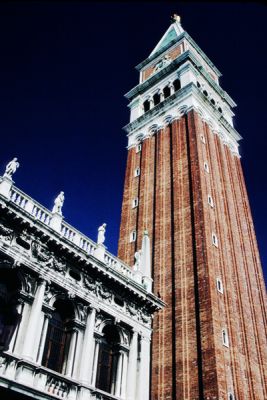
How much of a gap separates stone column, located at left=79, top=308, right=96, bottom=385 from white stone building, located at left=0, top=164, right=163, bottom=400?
35 mm

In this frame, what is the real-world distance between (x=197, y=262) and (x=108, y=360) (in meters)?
10.3

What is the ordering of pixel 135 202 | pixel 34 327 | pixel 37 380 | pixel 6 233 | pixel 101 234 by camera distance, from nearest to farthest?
1. pixel 37 380
2. pixel 34 327
3. pixel 6 233
4. pixel 101 234
5. pixel 135 202

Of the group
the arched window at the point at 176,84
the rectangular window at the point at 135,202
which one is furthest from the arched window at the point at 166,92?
the rectangular window at the point at 135,202

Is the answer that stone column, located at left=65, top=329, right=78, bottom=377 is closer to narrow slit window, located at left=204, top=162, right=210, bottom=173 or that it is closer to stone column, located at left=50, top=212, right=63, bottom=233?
stone column, located at left=50, top=212, right=63, bottom=233

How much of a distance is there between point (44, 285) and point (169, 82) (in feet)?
99.2

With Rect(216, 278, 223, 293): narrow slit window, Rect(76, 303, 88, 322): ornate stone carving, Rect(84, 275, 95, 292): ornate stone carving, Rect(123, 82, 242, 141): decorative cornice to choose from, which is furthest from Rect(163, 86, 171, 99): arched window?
Rect(76, 303, 88, 322): ornate stone carving

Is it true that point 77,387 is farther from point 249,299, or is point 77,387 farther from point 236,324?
point 249,299

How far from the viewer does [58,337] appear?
53.4 feet

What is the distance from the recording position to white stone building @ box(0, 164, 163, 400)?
571 inches

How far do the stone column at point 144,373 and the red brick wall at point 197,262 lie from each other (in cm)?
432

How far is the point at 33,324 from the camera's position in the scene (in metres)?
14.9

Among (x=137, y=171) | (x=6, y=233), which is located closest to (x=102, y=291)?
(x=6, y=233)

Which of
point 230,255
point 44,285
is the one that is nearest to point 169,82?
point 230,255

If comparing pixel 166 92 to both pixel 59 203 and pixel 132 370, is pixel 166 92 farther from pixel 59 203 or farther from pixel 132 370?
pixel 132 370
